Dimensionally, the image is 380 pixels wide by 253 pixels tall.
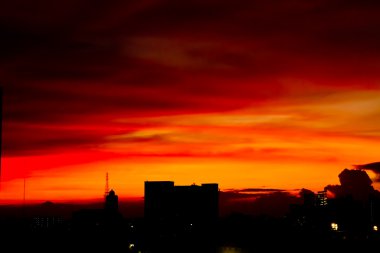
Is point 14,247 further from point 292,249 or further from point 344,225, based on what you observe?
point 344,225

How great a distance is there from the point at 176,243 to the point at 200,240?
9.15m

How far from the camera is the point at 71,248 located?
465 feet

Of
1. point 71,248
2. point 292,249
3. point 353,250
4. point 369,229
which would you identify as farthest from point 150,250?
point 369,229

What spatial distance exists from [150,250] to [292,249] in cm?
4279

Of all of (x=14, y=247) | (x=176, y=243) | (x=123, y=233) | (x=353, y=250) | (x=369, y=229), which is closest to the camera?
(x=353, y=250)

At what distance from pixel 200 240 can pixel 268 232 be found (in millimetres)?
22517

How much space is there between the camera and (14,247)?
126250 millimetres

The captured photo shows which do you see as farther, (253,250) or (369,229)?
(369,229)

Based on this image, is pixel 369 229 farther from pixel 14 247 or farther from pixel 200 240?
pixel 14 247

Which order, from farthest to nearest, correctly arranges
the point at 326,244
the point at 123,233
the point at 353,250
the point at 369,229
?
1. the point at 123,233
2. the point at 369,229
3. the point at 326,244
4. the point at 353,250

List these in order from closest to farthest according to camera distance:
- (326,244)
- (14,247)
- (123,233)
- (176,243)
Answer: (326,244)
(14,247)
(176,243)
(123,233)

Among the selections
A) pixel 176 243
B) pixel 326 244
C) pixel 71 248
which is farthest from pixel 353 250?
pixel 71 248

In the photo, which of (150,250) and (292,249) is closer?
(292,249)

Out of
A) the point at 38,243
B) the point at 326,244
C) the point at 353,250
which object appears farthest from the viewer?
the point at 38,243
